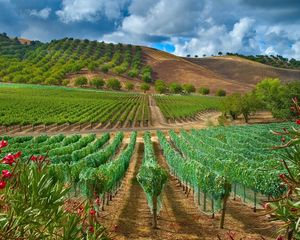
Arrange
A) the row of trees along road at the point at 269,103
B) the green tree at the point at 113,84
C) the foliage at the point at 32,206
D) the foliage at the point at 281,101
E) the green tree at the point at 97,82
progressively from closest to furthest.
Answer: the foliage at the point at 32,206 → the foliage at the point at 281,101 → the row of trees along road at the point at 269,103 → the green tree at the point at 97,82 → the green tree at the point at 113,84

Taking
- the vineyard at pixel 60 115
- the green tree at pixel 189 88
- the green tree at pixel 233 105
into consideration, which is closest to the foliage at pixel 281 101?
the green tree at pixel 233 105

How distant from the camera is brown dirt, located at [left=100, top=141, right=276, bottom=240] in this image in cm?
1938

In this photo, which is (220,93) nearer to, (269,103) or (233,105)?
(269,103)

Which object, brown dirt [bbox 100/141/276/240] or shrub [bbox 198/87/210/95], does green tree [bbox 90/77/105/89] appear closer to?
shrub [bbox 198/87/210/95]

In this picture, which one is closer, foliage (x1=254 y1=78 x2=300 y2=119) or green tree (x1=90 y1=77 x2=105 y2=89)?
foliage (x1=254 y1=78 x2=300 y2=119)

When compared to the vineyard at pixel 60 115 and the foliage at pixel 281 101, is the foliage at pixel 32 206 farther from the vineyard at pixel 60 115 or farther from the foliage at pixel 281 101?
the foliage at pixel 281 101

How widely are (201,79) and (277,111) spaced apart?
372 ft

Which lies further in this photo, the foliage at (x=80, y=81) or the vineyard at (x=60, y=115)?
the foliage at (x=80, y=81)

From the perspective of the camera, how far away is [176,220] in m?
21.8

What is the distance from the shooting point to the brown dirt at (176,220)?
1938 cm

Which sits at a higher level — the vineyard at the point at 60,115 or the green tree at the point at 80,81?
the green tree at the point at 80,81

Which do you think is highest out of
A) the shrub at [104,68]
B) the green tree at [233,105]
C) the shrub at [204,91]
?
the shrub at [104,68]

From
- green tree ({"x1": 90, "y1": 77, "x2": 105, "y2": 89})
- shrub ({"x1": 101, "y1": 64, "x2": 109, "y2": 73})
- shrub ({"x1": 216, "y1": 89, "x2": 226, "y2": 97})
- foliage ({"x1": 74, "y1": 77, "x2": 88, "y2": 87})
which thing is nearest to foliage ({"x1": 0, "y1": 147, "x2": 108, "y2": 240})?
green tree ({"x1": 90, "y1": 77, "x2": 105, "y2": 89})

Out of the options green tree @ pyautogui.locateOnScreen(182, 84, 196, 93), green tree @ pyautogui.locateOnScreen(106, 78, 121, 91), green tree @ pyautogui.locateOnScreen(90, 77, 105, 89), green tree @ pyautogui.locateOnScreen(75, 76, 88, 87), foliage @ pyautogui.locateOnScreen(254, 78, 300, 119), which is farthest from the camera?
green tree @ pyautogui.locateOnScreen(182, 84, 196, 93)
